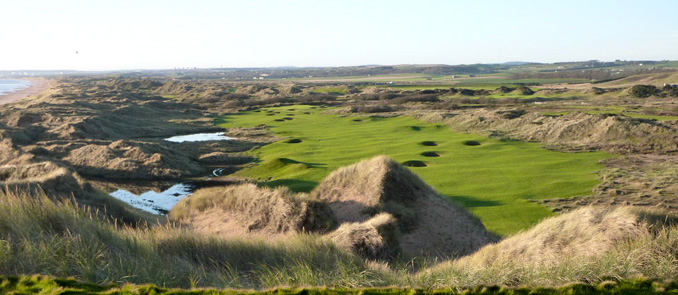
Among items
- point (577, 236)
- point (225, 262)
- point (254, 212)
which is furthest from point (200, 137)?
point (577, 236)

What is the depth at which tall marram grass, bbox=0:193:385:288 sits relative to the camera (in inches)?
375

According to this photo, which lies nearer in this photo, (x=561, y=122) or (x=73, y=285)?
(x=73, y=285)

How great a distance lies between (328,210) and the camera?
18500 millimetres

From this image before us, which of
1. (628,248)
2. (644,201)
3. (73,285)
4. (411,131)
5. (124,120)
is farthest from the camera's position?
(124,120)

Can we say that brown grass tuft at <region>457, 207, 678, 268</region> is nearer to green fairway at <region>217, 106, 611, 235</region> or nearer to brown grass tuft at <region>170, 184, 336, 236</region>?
brown grass tuft at <region>170, 184, 336, 236</region>

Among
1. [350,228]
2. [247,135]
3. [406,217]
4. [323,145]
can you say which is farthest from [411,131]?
[350,228]

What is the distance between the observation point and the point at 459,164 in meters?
33.9

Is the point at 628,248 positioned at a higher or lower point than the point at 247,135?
higher

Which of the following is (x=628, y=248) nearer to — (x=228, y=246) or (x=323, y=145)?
(x=228, y=246)

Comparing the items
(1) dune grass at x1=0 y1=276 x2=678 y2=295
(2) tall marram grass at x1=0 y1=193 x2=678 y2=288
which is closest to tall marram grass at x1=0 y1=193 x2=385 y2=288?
(2) tall marram grass at x1=0 y1=193 x2=678 y2=288

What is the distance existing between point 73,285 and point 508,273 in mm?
8057

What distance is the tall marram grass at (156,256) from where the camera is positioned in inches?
375

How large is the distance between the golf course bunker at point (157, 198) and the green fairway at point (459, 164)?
4773mm

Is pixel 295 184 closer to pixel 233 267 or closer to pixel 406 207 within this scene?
pixel 406 207
